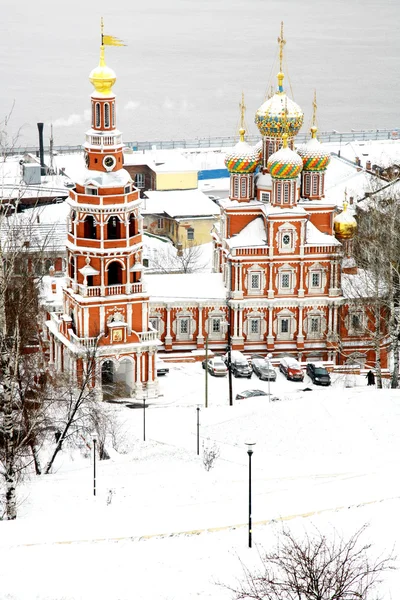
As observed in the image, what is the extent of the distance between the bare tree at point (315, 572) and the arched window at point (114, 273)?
17.6 meters

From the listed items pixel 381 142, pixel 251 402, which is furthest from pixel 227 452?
pixel 381 142

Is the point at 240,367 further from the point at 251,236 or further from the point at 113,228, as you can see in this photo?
the point at 113,228

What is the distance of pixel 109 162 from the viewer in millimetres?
40062

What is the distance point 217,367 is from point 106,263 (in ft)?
19.2

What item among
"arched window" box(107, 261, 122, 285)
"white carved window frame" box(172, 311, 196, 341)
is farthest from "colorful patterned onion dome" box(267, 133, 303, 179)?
"arched window" box(107, 261, 122, 285)

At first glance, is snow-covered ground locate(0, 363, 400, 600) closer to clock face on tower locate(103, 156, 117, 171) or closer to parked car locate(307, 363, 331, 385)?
parked car locate(307, 363, 331, 385)

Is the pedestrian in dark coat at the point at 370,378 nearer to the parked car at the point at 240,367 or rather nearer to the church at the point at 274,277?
the church at the point at 274,277

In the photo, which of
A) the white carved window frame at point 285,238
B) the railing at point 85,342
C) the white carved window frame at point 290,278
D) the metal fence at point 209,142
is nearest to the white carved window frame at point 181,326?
the white carved window frame at point 290,278

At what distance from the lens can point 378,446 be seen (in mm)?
32531

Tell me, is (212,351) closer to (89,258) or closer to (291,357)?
(291,357)

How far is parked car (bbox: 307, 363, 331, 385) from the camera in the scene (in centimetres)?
4306

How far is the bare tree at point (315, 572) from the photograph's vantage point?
20812 millimetres

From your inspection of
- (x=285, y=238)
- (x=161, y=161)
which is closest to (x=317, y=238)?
(x=285, y=238)

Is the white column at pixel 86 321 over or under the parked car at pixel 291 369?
over
